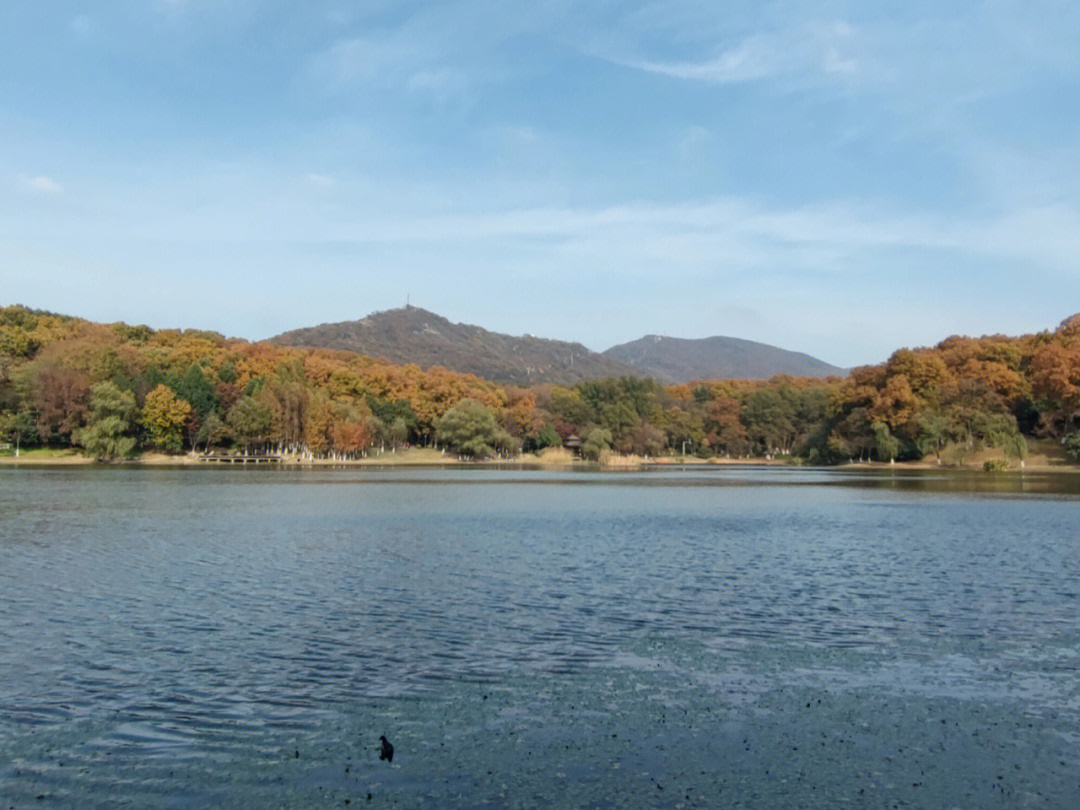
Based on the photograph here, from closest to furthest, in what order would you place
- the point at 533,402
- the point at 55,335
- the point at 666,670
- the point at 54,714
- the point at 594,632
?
the point at 54,714, the point at 666,670, the point at 594,632, the point at 55,335, the point at 533,402

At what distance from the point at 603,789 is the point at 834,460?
344 feet

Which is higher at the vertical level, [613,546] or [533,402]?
[533,402]

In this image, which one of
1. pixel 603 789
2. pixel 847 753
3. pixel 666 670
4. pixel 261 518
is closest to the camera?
pixel 603 789

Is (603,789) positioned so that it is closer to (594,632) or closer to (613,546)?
(594,632)

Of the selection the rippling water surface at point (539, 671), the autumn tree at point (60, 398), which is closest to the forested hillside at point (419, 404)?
the autumn tree at point (60, 398)

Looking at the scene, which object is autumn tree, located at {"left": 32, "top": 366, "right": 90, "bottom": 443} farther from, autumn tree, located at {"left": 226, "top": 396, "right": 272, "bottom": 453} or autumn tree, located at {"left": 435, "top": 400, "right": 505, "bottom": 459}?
autumn tree, located at {"left": 435, "top": 400, "right": 505, "bottom": 459}

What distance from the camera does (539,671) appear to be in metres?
12.0

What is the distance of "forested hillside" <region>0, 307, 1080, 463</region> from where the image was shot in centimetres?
8681

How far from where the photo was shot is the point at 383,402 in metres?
113

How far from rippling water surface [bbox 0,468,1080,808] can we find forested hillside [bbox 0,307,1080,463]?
65.1 meters

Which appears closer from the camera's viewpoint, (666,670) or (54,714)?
(54,714)

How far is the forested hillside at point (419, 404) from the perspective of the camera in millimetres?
86812

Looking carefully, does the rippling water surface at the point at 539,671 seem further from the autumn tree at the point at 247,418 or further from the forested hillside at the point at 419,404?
the autumn tree at the point at 247,418

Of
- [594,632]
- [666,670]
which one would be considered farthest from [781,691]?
[594,632]
